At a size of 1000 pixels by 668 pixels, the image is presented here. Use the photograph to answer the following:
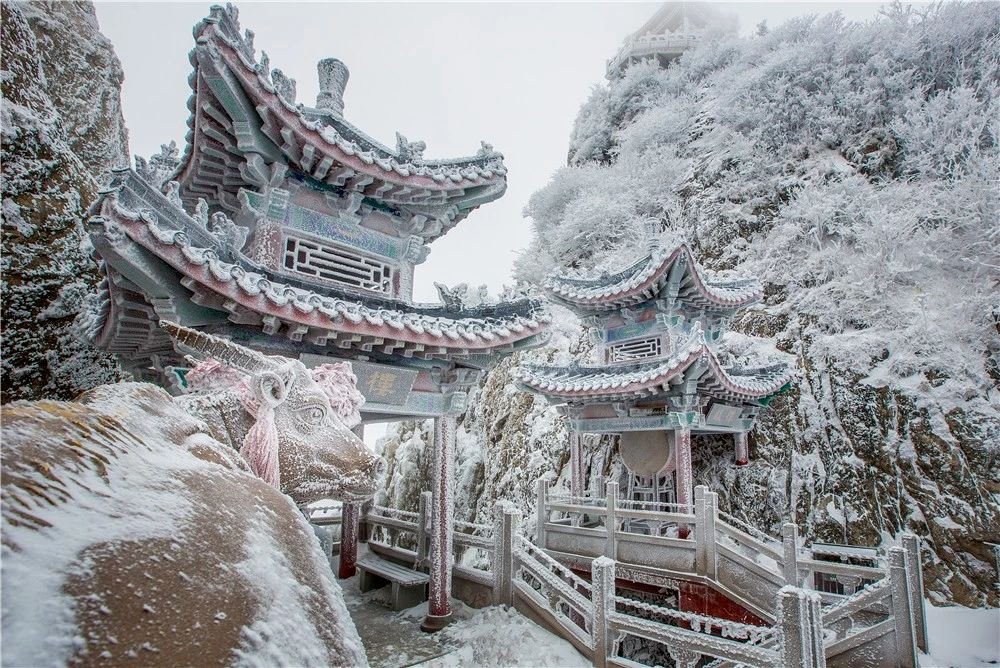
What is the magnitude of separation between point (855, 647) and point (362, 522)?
821cm

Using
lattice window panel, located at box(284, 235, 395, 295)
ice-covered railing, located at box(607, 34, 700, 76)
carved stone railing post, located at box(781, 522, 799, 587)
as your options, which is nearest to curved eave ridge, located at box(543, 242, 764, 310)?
carved stone railing post, located at box(781, 522, 799, 587)

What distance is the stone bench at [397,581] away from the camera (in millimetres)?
6988

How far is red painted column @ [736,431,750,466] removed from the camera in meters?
11.1

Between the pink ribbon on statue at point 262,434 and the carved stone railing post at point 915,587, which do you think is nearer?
the pink ribbon on statue at point 262,434

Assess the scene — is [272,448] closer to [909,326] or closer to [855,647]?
[855,647]

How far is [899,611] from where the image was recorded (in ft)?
16.6

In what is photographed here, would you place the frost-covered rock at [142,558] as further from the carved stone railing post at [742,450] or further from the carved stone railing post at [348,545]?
the carved stone railing post at [742,450]

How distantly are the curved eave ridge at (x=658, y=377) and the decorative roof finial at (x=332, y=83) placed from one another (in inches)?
259

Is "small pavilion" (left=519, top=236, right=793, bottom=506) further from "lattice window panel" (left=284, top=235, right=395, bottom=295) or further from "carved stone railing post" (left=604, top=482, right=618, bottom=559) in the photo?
"lattice window panel" (left=284, top=235, right=395, bottom=295)

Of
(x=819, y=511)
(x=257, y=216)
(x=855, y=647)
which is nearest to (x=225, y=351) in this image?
(x=257, y=216)

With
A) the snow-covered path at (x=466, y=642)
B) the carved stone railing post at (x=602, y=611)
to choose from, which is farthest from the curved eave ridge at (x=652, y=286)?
the snow-covered path at (x=466, y=642)

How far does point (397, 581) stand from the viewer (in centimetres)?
698

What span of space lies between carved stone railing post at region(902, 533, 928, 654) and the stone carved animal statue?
662 cm

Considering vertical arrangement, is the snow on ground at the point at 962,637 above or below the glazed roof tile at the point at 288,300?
below
